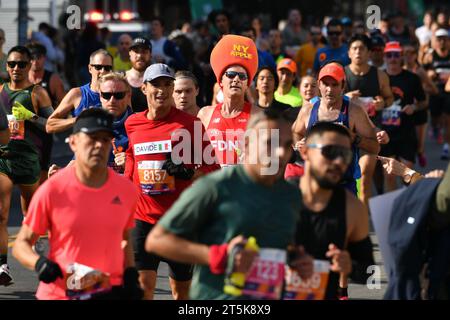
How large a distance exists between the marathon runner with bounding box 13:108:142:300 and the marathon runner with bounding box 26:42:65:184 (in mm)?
5468

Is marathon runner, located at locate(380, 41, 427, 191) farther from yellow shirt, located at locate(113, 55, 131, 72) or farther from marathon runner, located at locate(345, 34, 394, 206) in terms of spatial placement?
yellow shirt, located at locate(113, 55, 131, 72)

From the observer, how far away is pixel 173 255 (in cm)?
550

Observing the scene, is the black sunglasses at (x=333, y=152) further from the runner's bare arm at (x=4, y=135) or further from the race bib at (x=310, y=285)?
the runner's bare arm at (x=4, y=135)

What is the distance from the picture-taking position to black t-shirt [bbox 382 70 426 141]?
46.4 ft

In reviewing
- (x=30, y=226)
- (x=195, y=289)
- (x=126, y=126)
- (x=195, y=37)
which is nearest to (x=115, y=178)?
(x=30, y=226)

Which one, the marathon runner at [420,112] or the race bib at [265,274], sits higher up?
the marathon runner at [420,112]

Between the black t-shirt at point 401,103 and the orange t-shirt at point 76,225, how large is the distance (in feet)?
26.5

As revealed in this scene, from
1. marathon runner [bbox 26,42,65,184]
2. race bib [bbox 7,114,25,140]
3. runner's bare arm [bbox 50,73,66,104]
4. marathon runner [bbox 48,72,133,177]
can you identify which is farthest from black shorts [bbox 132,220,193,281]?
runner's bare arm [bbox 50,73,66,104]

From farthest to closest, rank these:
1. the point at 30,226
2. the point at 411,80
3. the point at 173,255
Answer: the point at 411,80, the point at 30,226, the point at 173,255

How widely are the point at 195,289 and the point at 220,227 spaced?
0.37 meters

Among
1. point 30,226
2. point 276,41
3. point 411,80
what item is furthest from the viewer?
point 276,41

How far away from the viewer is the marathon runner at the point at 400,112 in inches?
556

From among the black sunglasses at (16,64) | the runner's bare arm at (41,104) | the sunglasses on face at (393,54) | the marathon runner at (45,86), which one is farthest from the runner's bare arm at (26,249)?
the sunglasses on face at (393,54)
